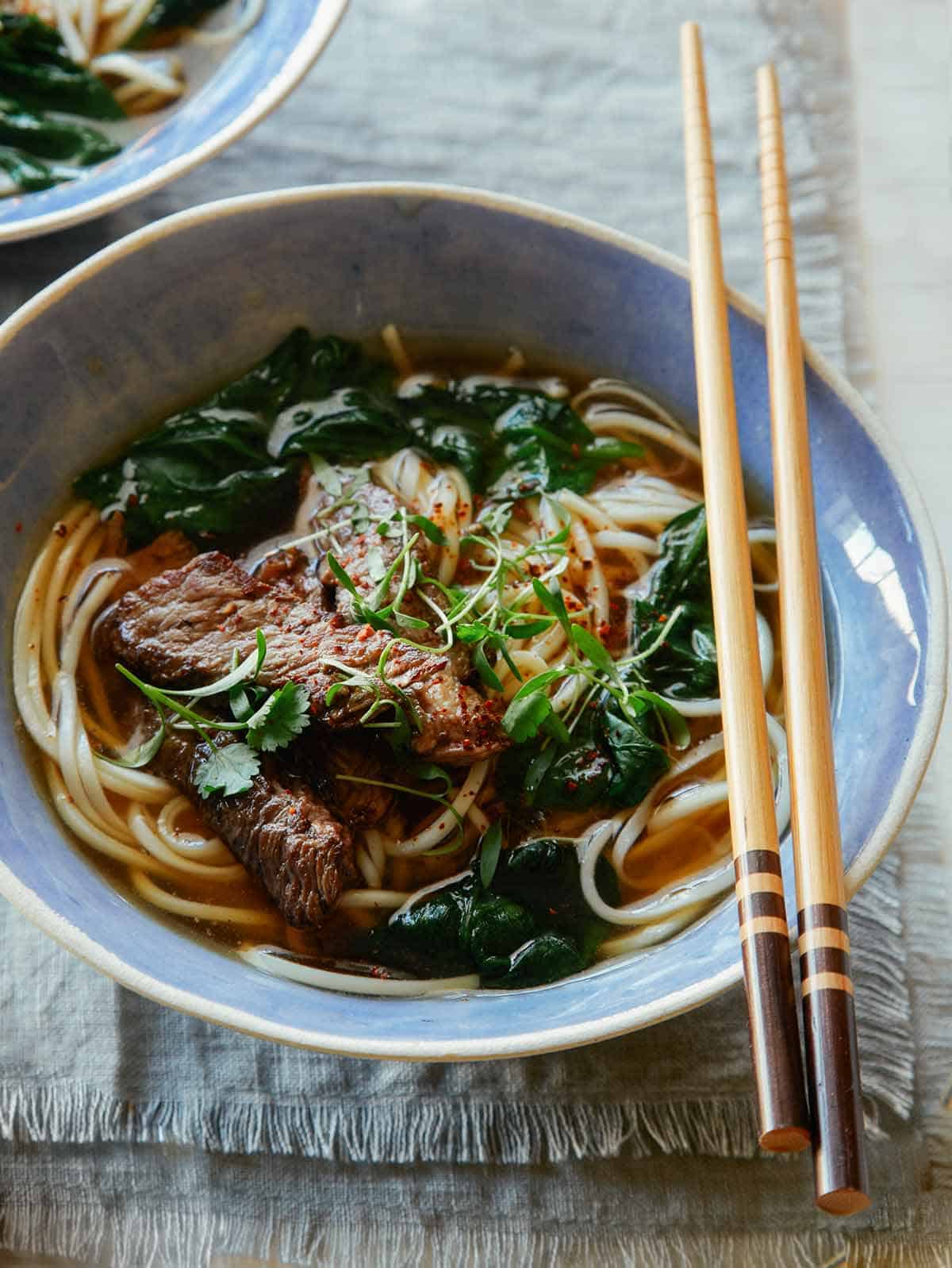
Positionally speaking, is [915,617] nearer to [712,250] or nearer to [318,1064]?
[712,250]

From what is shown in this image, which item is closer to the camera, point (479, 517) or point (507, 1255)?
point (507, 1255)

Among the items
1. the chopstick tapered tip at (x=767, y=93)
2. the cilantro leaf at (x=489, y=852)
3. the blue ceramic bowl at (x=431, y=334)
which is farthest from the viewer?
the chopstick tapered tip at (x=767, y=93)

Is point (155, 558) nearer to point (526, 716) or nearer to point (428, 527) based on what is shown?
point (428, 527)

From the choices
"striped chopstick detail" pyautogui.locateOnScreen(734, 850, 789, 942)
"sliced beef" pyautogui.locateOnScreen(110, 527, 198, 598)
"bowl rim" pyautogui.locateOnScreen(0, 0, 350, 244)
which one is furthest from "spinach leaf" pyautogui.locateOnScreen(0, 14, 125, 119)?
"striped chopstick detail" pyautogui.locateOnScreen(734, 850, 789, 942)

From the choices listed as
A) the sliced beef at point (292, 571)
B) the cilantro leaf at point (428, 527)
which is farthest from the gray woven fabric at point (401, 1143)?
the cilantro leaf at point (428, 527)

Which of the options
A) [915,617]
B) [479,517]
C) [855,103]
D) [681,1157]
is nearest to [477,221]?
[479,517]

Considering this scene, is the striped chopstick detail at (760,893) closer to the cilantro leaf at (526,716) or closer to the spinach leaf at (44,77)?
the cilantro leaf at (526,716)
